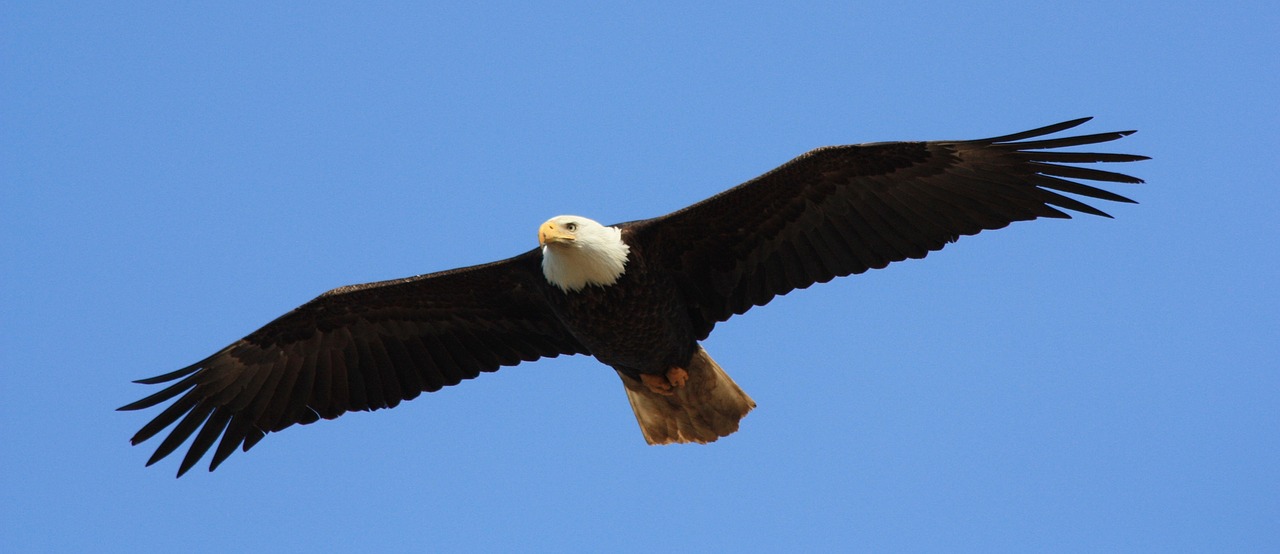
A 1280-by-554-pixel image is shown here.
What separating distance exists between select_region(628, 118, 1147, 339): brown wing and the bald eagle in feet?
0.03

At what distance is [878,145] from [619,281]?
2.02m

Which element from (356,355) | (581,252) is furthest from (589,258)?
(356,355)

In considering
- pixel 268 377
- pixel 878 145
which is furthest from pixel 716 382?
pixel 268 377

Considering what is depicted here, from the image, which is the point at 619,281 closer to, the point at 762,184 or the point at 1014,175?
the point at 762,184

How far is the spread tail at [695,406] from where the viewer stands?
459 inches

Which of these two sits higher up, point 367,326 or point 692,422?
point 367,326

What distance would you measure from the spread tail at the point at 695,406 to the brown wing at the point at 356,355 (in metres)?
0.73

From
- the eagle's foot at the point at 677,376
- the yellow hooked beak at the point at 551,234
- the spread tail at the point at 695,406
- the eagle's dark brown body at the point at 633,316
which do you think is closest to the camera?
the yellow hooked beak at the point at 551,234

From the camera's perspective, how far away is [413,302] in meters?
11.6

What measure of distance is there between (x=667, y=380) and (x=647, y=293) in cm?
106

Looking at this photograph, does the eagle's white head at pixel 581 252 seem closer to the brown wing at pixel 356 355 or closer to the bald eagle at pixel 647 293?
the bald eagle at pixel 647 293

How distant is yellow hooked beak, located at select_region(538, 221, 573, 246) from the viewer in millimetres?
10508

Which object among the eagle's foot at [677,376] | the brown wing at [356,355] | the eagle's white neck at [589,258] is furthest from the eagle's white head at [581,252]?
the eagle's foot at [677,376]

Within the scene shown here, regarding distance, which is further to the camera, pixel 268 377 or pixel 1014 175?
pixel 268 377
